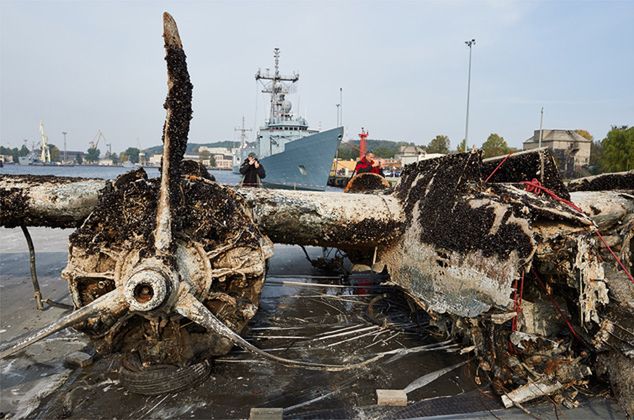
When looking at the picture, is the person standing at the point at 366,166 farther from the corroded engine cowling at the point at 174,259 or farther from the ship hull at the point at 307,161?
the ship hull at the point at 307,161

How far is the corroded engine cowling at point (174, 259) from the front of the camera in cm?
401

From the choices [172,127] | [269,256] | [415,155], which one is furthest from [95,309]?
[415,155]

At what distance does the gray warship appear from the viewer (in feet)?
114

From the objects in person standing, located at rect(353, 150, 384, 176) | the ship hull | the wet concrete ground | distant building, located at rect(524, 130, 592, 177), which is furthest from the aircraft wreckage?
distant building, located at rect(524, 130, 592, 177)

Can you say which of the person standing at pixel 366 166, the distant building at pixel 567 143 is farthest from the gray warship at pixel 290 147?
the distant building at pixel 567 143

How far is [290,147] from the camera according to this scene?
3800 cm

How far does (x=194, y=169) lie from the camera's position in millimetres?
4715

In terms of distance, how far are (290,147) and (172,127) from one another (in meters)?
34.3

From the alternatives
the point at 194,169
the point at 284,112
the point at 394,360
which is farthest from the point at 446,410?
the point at 284,112

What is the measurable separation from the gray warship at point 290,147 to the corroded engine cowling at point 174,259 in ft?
94.4

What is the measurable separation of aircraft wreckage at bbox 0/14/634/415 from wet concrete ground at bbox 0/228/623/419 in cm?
36

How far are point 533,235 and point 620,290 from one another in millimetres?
1051

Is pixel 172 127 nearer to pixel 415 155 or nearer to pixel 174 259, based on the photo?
pixel 174 259

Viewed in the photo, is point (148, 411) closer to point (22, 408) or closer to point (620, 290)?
point (22, 408)
